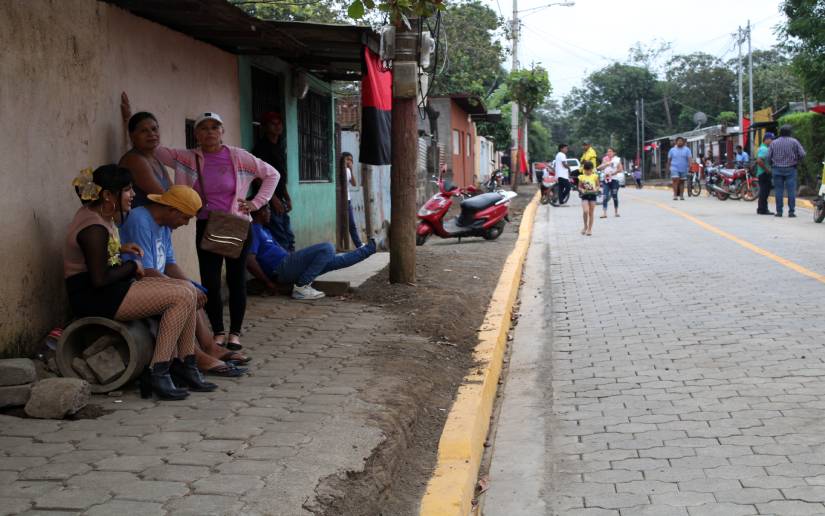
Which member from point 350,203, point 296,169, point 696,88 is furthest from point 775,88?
point 296,169

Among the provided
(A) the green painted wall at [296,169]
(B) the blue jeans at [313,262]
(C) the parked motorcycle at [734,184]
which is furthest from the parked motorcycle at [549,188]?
(B) the blue jeans at [313,262]

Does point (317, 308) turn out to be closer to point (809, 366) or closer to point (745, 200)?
point (809, 366)

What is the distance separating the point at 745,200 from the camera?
2678 centimetres

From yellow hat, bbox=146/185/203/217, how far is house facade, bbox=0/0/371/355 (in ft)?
2.65

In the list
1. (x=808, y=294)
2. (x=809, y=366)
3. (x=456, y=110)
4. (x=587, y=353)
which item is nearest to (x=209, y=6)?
(x=587, y=353)

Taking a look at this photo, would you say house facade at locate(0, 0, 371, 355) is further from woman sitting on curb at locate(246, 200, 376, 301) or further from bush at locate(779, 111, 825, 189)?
bush at locate(779, 111, 825, 189)

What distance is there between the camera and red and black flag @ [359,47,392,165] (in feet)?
30.0

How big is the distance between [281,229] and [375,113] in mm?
1506

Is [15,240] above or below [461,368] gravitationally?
above

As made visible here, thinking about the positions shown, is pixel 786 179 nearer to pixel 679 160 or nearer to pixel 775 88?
pixel 679 160

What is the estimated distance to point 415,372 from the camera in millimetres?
5910

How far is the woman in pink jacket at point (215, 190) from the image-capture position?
6.24 meters

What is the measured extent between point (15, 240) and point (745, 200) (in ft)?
80.8

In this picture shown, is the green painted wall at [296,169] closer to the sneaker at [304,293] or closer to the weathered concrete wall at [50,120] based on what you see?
the sneaker at [304,293]
